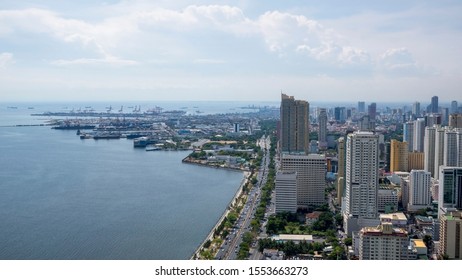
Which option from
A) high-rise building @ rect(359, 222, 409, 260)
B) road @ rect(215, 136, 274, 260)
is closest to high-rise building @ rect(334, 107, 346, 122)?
road @ rect(215, 136, 274, 260)

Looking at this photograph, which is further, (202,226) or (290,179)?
(290,179)

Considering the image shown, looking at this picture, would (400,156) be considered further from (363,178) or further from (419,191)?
(363,178)

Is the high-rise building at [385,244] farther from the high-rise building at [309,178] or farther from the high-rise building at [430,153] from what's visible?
the high-rise building at [430,153]

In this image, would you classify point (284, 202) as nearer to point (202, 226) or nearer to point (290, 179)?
point (290, 179)

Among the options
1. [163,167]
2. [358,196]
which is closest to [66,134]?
[163,167]

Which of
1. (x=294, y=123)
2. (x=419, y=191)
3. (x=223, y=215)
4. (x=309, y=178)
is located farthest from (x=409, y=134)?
(x=223, y=215)

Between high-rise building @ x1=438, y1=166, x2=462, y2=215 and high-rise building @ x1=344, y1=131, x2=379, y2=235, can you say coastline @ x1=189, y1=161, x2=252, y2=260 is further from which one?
high-rise building @ x1=438, y1=166, x2=462, y2=215
